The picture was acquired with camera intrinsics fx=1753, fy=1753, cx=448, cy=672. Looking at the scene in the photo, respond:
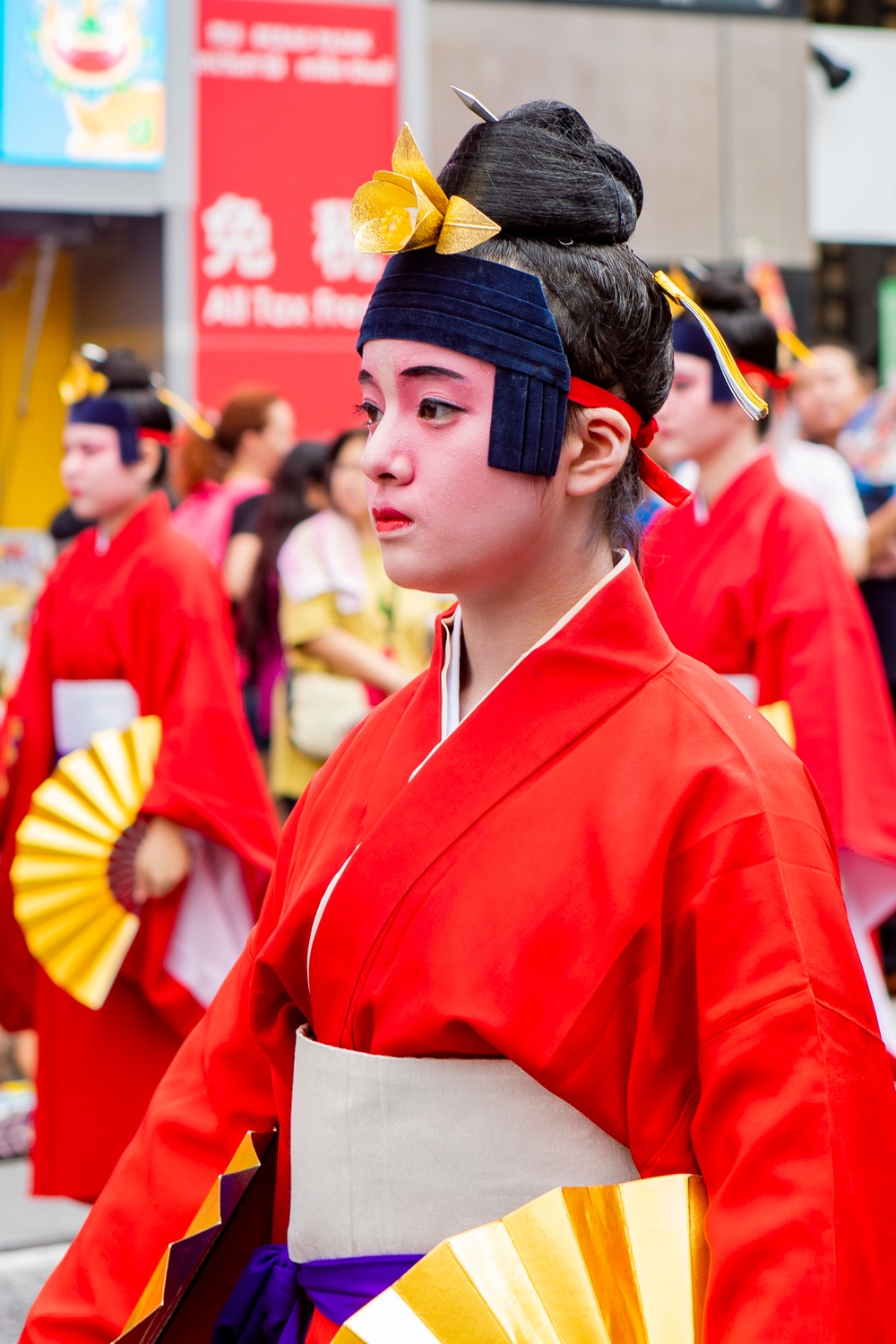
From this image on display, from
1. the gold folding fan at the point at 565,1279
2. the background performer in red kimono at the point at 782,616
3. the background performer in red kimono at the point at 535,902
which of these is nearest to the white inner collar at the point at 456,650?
the background performer in red kimono at the point at 535,902

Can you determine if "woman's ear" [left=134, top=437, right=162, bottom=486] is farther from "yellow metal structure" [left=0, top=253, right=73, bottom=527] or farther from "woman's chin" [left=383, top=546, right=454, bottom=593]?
"woman's chin" [left=383, top=546, right=454, bottom=593]

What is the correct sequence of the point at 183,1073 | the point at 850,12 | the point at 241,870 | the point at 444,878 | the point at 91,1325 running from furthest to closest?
the point at 850,12, the point at 241,870, the point at 183,1073, the point at 91,1325, the point at 444,878

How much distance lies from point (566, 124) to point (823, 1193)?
2.82 feet

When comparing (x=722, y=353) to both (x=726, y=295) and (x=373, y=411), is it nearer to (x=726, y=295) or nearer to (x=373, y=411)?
(x=373, y=411)

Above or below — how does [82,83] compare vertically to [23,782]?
above

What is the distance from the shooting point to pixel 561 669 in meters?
1.42

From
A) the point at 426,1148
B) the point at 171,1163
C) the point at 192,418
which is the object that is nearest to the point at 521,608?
the point at 426,1148

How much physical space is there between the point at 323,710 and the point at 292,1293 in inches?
123

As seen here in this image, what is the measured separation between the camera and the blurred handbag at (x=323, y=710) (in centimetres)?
454

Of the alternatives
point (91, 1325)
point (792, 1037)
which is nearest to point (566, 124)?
point (792, 1037)

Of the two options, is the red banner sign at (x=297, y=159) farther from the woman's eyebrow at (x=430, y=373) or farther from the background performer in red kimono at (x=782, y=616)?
the woman's eyebrow at (x=430, y=373)

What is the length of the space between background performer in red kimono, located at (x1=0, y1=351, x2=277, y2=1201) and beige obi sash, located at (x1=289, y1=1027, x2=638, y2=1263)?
2.16m

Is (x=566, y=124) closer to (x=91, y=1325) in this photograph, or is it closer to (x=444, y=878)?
(x=444, y=878)

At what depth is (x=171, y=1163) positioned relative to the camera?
5.17 feet
